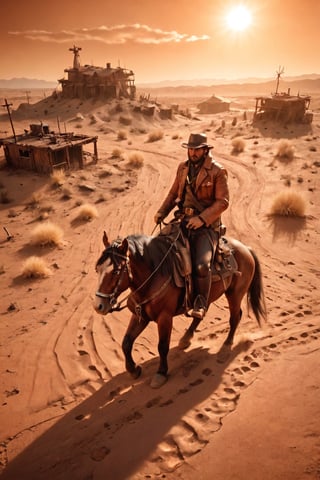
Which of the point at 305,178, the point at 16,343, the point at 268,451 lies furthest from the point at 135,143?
the point at 268,451

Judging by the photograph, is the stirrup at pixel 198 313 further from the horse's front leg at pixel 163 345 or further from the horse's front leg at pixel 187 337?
the horse's front leg at pixel 187 337

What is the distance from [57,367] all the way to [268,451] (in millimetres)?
3791

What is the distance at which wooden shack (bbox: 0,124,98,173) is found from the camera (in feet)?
57.5

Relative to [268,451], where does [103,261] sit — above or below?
above

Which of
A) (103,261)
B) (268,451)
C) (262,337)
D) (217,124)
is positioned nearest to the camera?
(268,451)

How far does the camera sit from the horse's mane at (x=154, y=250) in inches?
163

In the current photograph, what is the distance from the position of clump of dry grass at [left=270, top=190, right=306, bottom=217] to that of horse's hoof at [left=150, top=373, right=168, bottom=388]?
9.57 meters

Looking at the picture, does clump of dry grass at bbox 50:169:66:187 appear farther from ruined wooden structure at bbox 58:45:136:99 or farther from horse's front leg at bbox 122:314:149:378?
ruined wooden structure at bbox 58:45:136:99

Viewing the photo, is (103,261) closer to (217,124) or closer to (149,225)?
(149,225)

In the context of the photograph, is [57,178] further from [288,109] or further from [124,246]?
[288,109]

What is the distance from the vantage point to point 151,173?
61.8 feet

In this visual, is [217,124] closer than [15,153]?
No

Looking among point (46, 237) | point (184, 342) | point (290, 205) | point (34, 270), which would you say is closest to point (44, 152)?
point (46, 237)

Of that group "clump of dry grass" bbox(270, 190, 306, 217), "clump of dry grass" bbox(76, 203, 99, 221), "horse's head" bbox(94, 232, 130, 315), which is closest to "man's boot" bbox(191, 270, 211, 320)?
"horse's head" bbox(94, 232, 130, 315)
